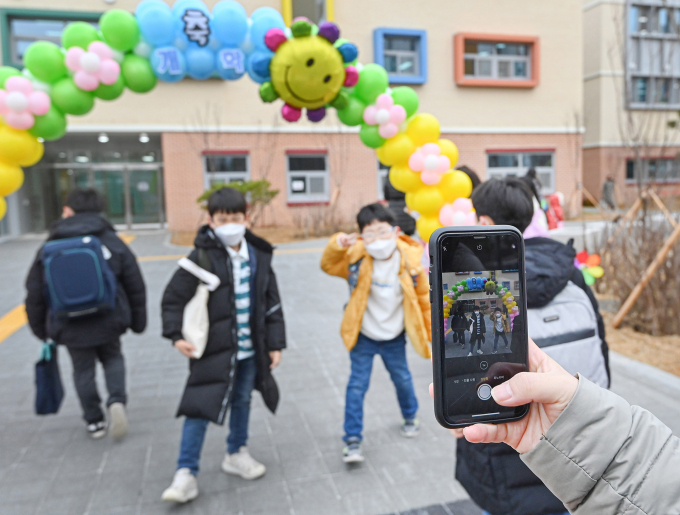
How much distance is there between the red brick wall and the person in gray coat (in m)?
14.6

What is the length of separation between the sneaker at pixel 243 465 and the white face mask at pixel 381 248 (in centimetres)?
146

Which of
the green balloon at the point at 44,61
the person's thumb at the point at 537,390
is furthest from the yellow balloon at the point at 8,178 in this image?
the person's thumb at the point at 537,390

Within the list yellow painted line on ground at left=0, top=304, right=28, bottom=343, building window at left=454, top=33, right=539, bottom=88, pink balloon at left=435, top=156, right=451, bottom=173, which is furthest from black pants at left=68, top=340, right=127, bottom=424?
building window at left=454, top=33, right=539, bottom=88

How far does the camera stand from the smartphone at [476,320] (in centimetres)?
110

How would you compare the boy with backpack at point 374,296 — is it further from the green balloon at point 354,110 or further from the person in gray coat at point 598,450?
the person in gray coat at point 598,450

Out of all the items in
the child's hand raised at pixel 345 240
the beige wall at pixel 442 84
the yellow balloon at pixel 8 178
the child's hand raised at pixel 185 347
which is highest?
the beige wall at pixel 442 84

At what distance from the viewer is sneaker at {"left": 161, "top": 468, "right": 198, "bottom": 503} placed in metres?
2.85

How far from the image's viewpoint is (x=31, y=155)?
3785 millimetres

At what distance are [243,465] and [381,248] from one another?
156 cm

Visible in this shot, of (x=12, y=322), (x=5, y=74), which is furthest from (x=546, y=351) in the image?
(x=12, y=322)

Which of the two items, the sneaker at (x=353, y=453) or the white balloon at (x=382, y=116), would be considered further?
the white balloon at (x=382, y=116)

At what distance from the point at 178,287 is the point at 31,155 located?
1754 millimetres

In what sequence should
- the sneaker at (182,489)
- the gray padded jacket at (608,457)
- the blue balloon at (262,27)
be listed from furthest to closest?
the blue balloon at (262,27) < the sneaker at (182,489) < the gray padded jacket at (608,457)

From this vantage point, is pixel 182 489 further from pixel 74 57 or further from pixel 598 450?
pixel 74 57
